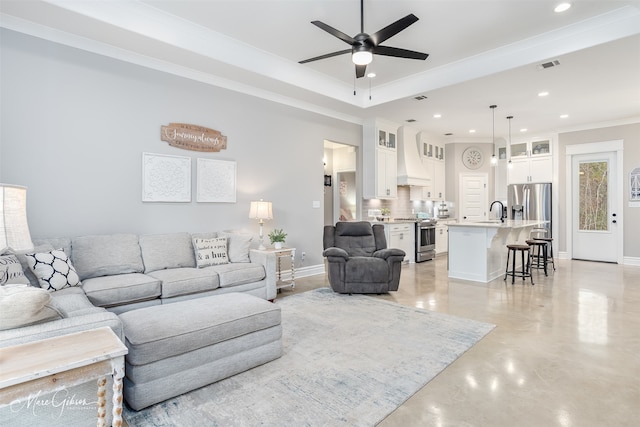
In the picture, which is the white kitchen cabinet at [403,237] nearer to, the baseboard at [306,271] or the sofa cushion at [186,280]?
the baseboard at [306,271]

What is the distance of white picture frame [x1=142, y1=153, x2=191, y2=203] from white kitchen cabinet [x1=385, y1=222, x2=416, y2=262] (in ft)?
13.2

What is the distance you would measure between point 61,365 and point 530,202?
9148 mm

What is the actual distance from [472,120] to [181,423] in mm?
7138

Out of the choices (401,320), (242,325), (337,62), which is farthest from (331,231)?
(242,325)

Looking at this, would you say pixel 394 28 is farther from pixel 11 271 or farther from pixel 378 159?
pixel 378 159

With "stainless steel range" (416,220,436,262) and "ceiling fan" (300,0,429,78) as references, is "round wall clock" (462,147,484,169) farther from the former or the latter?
"ceiling fan" (300,0,429,78)

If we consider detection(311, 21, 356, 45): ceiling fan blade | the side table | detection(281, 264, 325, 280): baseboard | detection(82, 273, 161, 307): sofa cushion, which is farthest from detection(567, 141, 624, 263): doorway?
detection(82, 273, 161, 307): sofa cushion

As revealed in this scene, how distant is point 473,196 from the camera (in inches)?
356

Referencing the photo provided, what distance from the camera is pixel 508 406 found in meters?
2.12

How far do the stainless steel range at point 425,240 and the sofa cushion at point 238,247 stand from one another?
4.22m

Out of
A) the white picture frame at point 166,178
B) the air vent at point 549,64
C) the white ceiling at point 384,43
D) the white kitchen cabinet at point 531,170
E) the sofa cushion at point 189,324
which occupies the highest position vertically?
the white ceiling at point 384,43

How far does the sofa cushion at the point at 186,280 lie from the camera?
3.38 meters

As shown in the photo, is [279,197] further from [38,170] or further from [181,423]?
[181,423]

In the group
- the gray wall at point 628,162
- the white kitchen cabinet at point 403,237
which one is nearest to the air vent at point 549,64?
the white kitchen cabinet at point 403,237
